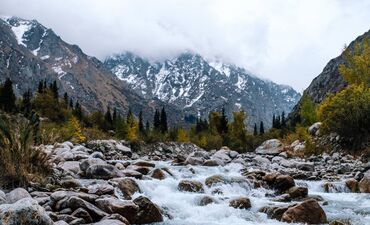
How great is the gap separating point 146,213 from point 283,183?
29.6 ft

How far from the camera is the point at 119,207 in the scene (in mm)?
13406

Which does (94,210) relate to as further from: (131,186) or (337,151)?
(337,151)

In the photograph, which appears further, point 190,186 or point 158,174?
point 158,174

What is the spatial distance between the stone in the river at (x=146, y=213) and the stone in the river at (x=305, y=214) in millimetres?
4008

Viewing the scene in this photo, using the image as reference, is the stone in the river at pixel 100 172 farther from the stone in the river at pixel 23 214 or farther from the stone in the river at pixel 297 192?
the stone in the river at pixel 23 214

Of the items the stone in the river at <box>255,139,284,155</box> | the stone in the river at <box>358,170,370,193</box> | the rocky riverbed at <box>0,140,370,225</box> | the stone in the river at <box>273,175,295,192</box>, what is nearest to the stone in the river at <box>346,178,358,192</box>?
the rocky riverbed at <box>0,140,370,225</box>

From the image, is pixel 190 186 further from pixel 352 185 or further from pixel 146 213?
pixel 352 185

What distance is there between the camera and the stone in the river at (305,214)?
47.3 feet

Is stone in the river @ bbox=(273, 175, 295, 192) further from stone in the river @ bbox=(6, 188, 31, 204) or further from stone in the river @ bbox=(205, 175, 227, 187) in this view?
stone in the river @ bbox=(6, 188, 31, 204)

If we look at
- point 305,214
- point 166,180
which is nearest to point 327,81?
point 166,180

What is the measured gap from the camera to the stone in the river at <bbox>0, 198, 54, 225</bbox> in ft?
29.1

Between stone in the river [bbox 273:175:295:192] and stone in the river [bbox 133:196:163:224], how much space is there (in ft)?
27.1

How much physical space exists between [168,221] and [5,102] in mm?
61783

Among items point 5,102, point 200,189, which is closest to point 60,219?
point 200,189
